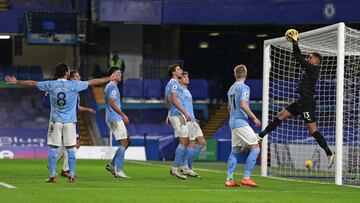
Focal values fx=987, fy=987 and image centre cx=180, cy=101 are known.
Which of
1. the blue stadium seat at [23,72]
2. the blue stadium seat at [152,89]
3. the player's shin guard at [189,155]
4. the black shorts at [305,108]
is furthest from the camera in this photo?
the blue stadium seat at [23,72]

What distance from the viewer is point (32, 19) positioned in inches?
1655

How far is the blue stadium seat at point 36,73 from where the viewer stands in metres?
42.3

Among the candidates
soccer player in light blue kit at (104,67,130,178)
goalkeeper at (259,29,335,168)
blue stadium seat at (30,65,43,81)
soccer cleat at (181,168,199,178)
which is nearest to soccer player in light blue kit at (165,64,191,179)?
soccer cleat at (181,168,199,178)

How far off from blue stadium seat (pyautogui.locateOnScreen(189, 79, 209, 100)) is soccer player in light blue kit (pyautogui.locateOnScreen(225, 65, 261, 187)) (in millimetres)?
25105

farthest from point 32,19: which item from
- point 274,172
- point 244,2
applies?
point 274,172

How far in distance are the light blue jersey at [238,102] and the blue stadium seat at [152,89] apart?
81.0ft

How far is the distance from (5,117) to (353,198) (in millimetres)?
28268

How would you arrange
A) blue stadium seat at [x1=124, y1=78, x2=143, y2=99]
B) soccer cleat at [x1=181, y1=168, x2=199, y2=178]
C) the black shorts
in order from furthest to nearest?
blue stadium seat at [x1=124, y1=78, x2=143, y2=99], soccer cleat at [x1=181, y1=168, x2=199, y2=178], the black shorts

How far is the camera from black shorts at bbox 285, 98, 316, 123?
62.5ft

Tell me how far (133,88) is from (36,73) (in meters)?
4.41

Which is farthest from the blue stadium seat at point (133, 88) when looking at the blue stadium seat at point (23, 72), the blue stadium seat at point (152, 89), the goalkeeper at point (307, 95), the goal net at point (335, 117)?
the goalkeeper at point (307, 95)

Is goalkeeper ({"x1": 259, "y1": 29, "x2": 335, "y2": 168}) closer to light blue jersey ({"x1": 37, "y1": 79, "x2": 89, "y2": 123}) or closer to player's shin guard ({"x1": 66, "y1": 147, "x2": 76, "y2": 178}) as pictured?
player's shin guard ({"x1": 66, "y1": 147, "x2": 76, "y2": 178})

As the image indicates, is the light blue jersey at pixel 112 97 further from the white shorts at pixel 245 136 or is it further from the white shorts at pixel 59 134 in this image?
the white shorts at pixel 245 136

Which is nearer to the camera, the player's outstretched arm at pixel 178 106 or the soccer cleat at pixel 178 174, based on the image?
the soccer cleat at pixel 178 174
